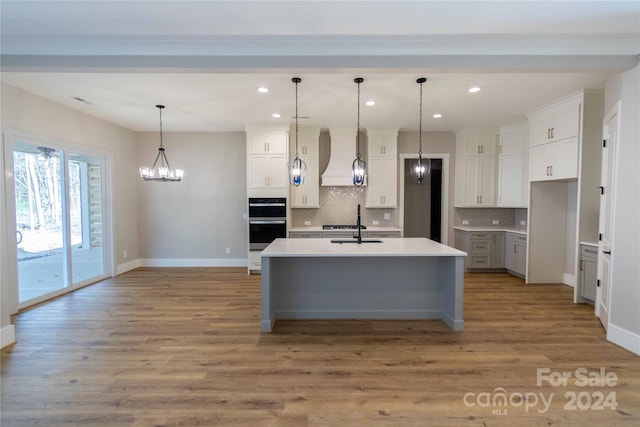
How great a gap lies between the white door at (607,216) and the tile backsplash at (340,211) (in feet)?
10.6

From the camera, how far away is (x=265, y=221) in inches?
222

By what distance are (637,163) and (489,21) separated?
6.48 ft

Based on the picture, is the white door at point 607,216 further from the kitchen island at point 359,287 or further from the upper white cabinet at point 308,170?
the upper white cabinet at point 308,170

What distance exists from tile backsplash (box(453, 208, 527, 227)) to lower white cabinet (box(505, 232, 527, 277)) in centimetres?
59

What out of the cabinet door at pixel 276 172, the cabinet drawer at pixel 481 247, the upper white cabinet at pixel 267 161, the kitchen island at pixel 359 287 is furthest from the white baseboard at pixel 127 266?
the cabinet drawer at pixel 481 247

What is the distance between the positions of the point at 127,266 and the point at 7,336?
3097mm

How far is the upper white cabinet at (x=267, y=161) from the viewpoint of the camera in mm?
5688

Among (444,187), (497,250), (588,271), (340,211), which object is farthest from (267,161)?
(588,271)

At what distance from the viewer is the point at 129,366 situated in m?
2.58

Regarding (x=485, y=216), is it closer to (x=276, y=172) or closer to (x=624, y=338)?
(x=624, y=338)

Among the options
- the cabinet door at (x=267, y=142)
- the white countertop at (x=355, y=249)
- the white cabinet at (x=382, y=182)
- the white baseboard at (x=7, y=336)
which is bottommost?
the white baseboard at (x=7, y=336)

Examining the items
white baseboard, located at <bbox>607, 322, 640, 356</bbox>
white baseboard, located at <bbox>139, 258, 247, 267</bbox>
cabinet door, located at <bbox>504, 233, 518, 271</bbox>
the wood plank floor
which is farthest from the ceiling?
white baseboard, located at <bbox>139, 258, 247, 267</bbox>

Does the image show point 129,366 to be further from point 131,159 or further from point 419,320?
point 131,159

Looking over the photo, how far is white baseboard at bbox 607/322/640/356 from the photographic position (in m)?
2.77
